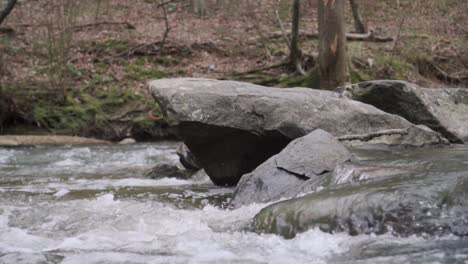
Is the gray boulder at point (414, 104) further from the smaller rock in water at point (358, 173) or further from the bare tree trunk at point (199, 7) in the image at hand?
the bare tree trunk at point (199, 7)

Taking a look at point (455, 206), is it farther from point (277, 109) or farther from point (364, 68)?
point (364, 68)

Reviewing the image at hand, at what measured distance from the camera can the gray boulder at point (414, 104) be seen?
732 cm

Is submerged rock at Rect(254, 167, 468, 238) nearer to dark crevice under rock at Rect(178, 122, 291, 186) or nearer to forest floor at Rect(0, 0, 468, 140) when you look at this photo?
dark crevice under rock at Rect(178, 122, 291, 186)

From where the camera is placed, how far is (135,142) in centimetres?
1314

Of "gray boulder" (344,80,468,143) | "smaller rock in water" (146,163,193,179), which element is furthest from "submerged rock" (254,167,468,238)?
"smaller rock in water" (146,163,193,179)

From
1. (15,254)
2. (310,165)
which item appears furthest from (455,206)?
(15,254)

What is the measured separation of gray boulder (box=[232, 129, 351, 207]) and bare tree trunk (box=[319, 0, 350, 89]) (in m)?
5.47

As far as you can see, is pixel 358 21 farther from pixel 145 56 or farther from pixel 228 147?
pixel 228 147

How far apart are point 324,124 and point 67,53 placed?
1002 centimetres

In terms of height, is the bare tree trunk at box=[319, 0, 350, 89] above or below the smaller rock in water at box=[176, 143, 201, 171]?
above

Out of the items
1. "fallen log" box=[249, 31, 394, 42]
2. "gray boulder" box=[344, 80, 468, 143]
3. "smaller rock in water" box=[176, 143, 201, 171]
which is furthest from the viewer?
"fallen log" box=[249, 31, 394, 42]

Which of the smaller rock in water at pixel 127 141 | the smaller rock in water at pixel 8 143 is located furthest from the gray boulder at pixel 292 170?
the smaller rock in water at pixel 8 143

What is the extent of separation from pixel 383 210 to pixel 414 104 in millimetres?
3963

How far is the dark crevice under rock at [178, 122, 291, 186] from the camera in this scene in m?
6.07
